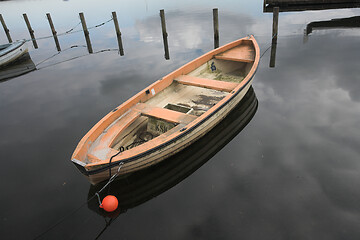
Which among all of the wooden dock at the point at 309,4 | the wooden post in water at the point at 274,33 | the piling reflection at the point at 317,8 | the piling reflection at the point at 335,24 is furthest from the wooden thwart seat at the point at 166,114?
the wooden dock at the point at 309,4

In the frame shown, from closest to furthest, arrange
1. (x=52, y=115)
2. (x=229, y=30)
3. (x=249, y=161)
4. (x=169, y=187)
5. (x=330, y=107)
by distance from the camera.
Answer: (x=169, y=187)
(x=249, y=161)
(x=330, y=107)
(x=52, y=115)
(x=229, y=30)

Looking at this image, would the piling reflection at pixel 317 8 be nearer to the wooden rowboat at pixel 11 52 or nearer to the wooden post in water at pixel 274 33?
the wooden post in water at pixel 274 33

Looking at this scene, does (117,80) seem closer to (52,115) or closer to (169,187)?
(52,115)

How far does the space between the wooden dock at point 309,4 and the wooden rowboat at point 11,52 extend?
2441cm

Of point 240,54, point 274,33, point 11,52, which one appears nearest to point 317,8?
point 274,33

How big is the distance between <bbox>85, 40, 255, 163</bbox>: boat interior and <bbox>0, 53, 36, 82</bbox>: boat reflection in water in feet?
39.8

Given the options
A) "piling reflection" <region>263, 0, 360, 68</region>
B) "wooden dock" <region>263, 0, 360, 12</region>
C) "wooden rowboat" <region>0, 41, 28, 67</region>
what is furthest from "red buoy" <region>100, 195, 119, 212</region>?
"wooden dock" <region>263, 0, 360, 12</region>

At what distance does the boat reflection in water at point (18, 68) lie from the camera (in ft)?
53.1

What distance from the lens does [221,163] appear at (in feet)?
25.2

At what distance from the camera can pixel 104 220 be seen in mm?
6109

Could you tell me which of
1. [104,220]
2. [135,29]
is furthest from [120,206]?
[135,29]

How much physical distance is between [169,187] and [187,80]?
15.5 feet

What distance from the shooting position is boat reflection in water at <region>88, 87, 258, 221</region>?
6.65 meters

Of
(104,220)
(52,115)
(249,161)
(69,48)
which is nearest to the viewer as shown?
(104,220)
